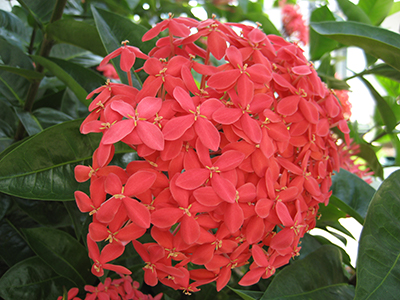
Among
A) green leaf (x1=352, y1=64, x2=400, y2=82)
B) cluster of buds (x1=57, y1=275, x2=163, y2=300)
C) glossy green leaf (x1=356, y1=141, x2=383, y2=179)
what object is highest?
green leaf (x1=352, y1=64, x2=400, y2=82)

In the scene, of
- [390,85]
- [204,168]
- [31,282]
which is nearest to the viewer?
[204,168]

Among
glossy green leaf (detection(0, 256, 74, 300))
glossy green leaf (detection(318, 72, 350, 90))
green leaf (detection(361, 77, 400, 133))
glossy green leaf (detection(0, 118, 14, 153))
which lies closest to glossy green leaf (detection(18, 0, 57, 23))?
glossy green leaf (detection(0, 118, 14, 153))

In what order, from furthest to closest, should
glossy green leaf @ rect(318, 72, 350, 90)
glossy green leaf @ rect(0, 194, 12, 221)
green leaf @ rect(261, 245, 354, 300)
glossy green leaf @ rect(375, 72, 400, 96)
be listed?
glossy green leaf @ rect(375, 72, 400, 96)
glossy green leaf @ rect(318, 72, 350, 90)
glossy green leaf @ rect(0, 194, 12, 221)
green leaf @ rect(261, 245, 354, 300)

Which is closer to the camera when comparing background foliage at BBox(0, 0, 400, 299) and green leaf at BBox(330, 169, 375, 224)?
background foliage at BBox(0, 0, 400, 299)

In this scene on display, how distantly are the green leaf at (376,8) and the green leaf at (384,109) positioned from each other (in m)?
0.18

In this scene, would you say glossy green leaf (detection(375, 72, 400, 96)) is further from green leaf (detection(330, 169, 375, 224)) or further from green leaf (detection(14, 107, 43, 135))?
green leaf (detection(14, 107, 43, 135))

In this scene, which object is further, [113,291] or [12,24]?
[12,24]

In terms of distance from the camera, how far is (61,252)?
51 cm

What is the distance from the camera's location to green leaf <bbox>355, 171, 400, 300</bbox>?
0.34 m

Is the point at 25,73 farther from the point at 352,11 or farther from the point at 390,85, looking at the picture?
the point at 390,85

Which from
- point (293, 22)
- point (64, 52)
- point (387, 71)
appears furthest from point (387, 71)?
point (293, 22)

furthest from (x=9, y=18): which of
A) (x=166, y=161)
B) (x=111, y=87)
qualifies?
(x=166, y=161)

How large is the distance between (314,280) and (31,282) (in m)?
0.44

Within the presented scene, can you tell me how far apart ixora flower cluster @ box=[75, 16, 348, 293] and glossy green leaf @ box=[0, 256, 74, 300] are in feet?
0.82
